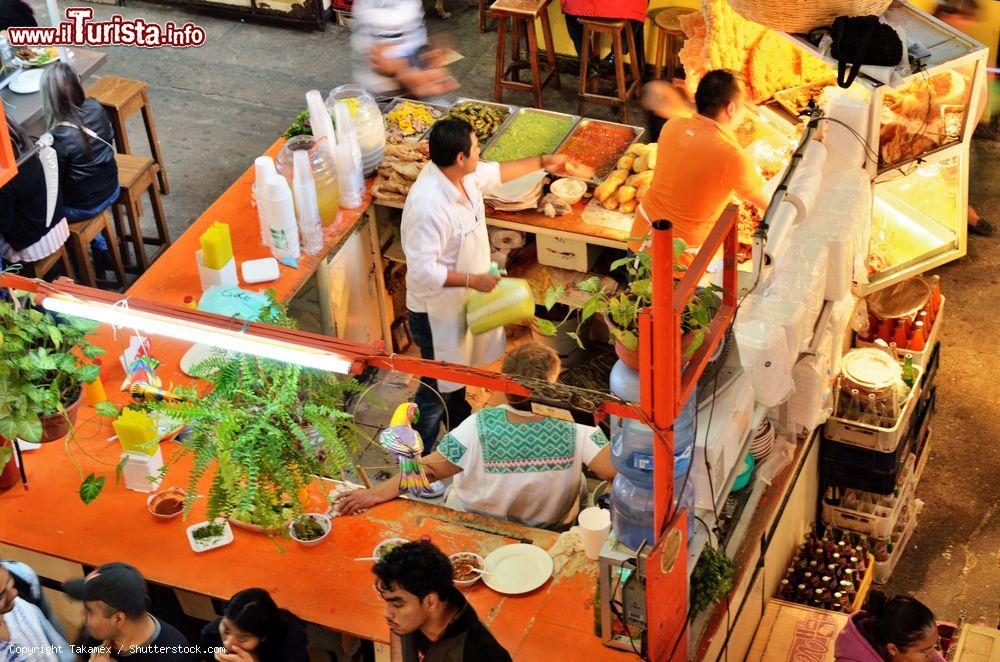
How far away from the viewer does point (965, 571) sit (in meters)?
5.77

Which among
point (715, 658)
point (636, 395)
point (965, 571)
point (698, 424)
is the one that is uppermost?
point (636, 395)

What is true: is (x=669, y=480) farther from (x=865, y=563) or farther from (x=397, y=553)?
(x=865, y=563)

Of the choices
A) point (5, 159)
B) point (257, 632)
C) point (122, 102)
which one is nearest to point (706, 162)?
point (257, 632)

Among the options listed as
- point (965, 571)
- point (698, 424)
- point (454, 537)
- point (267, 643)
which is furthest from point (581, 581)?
point (965, 571)

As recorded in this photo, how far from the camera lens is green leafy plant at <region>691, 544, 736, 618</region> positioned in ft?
13.4

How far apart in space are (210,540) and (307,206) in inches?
75.9

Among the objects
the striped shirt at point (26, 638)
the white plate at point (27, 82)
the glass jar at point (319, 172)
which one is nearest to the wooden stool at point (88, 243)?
the white plate at point (27, 82)

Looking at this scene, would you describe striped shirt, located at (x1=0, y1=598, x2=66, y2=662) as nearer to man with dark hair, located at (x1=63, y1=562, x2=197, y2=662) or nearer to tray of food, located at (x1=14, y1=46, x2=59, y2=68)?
man with dark hair, located at (x1=63, y1=562, x2=197, y2=662)

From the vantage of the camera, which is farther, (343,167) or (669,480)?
(343,167)

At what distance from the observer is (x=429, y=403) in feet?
19.5

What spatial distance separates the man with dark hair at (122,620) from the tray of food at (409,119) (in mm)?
3266

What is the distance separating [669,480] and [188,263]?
10.6 ft

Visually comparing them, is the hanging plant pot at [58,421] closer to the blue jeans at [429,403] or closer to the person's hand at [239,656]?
the person's hand at [239,656]

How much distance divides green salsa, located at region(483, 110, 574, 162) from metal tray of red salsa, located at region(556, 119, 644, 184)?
68mm
